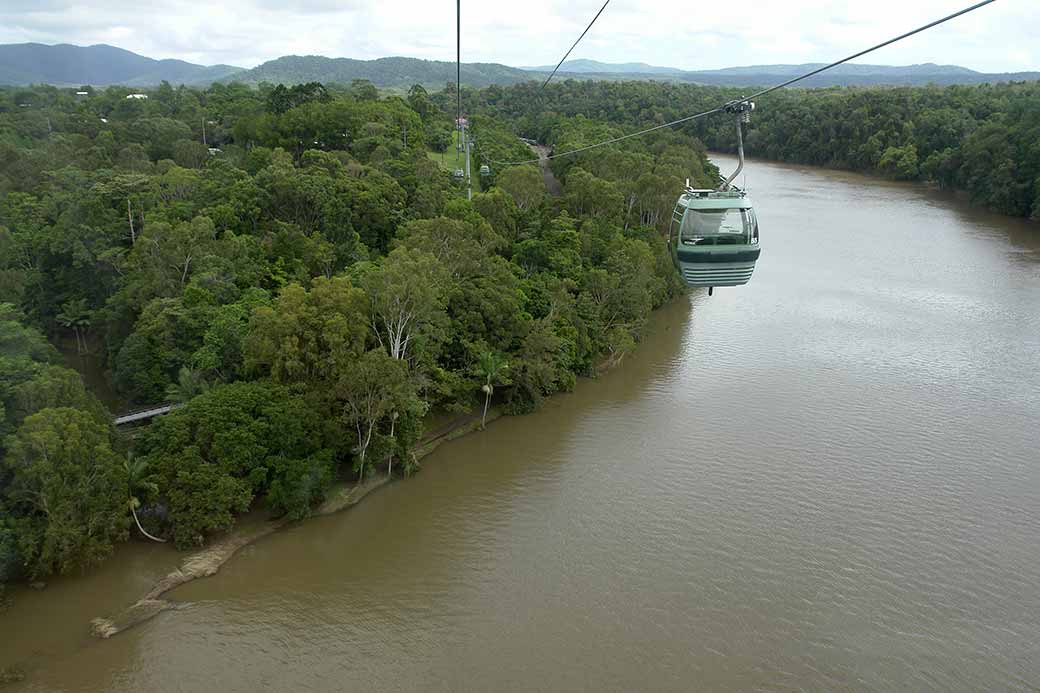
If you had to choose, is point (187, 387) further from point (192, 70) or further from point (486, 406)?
point (192, 70)

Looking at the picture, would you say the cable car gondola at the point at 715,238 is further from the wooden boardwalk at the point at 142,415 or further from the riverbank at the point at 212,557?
the wooden boardwalk at the point at 142,415

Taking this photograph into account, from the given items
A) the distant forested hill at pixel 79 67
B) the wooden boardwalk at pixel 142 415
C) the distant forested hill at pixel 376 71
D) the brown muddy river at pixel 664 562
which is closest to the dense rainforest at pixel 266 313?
the wooden boardwalk at pixel 142 415

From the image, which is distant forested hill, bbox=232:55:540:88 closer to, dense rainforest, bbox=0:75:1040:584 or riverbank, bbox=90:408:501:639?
dense rainforest, bbox=0:75:1040:584

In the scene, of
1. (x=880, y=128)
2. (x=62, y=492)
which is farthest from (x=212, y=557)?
(x=880, y=128)

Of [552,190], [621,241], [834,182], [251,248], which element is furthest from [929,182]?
[251,248]

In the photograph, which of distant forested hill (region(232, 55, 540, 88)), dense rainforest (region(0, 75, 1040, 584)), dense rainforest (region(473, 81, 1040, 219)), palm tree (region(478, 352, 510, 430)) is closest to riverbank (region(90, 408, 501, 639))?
dense rainforest (region(0, 75, 1040, 584))

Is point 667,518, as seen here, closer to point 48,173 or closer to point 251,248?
point 251,248
